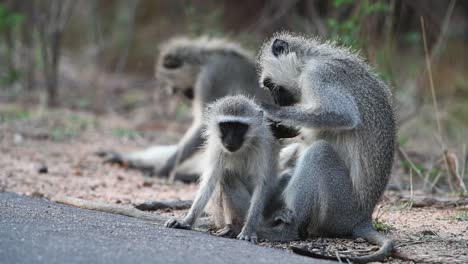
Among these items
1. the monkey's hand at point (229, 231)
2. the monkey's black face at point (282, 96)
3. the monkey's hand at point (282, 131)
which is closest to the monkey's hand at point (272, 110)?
the monkey's hand at point (282, 131)

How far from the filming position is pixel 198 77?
10805mm

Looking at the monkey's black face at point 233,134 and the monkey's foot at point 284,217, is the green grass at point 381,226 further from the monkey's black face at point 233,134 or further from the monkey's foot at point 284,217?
the monkey's black face at point 233,134

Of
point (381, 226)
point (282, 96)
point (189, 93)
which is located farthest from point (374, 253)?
point (189, 93)

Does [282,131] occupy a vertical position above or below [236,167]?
above

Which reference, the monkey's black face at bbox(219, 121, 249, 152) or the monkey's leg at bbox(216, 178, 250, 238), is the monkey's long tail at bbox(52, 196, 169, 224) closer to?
the monkey's leg at bbox(216, 178, 250, 238)

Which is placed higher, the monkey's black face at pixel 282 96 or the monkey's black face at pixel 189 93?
the monkey's black face at pixel 282 96

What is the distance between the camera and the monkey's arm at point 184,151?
10.2m

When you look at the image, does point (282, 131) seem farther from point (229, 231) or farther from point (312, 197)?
point (229, 231)

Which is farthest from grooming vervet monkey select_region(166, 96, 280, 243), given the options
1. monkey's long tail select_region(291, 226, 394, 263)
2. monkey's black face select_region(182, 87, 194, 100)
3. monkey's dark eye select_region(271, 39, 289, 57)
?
monkey's black face select_region(182, 87, 194, 100)

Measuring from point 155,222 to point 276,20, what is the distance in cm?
824

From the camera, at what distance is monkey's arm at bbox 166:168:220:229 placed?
239 inches

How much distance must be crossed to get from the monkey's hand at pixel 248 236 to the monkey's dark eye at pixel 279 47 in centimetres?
180

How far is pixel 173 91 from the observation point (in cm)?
1115

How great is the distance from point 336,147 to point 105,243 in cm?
226
